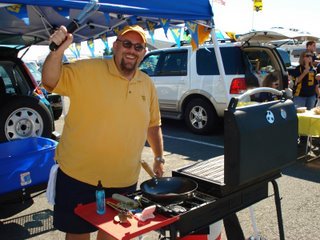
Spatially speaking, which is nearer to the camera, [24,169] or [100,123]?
[100,123]

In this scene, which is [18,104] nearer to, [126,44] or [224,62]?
[126,44]

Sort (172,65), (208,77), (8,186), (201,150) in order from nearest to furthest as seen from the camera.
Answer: (8,186), (201,150), (208,77), (172,65)

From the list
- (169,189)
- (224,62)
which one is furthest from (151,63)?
(169,189)

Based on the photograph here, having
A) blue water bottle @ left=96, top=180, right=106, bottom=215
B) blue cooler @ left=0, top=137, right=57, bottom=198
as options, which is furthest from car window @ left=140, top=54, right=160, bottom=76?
blue water bottle @ left=96, top=180, right=106, bottom=215

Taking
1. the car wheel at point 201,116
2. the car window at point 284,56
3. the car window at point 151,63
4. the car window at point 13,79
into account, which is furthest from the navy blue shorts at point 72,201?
the car window at point 284,56

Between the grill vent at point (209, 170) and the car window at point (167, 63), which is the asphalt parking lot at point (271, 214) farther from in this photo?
the car window at point (167, 63)

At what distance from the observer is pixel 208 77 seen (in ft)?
23.8

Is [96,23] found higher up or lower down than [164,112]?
higher up

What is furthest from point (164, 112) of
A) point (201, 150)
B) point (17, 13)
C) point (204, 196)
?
point (204, 196)

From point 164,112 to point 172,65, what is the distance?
3.63ft

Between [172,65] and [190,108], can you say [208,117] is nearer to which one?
[190,108]

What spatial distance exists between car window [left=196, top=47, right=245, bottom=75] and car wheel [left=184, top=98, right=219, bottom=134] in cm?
65

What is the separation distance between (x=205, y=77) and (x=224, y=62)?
0.53m

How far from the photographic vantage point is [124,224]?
1591mm
